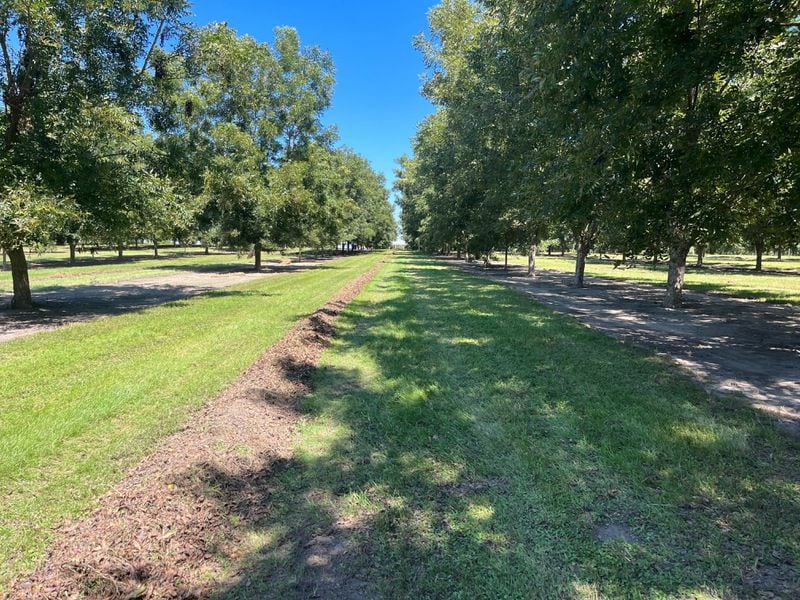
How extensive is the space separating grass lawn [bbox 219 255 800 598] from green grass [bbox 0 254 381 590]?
1.35 metres

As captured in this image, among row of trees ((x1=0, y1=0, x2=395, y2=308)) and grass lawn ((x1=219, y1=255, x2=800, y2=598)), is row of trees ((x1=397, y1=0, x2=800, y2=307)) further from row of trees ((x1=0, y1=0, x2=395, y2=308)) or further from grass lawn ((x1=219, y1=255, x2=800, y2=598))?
row of trees ((x1=0, y1=0, x2=395, y2=308))

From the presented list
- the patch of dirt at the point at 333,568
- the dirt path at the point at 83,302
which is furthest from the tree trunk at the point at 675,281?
the dirt path at the point at 83,302

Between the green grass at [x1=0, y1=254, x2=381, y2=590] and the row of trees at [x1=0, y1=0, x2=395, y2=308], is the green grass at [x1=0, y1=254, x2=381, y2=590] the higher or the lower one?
the lower one

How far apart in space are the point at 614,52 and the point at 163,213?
11065 mm

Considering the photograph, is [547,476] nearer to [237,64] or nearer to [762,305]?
Answer: [762,305]

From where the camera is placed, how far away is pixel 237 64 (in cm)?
1517

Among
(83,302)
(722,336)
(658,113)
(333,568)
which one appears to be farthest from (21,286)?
(722,336)

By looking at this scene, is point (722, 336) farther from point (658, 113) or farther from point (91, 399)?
point (91, 399)

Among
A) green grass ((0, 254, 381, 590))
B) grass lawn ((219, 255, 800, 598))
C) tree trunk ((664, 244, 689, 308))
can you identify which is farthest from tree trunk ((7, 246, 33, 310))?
tree trunk ((664, 244, 689, 308))

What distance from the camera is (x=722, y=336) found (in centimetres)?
881

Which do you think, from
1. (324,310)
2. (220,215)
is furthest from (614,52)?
(220,215)

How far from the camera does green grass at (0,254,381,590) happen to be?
3004mm

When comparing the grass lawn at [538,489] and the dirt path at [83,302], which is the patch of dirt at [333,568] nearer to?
the grass lawn at [538,489]

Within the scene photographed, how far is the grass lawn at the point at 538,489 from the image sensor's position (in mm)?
2434
